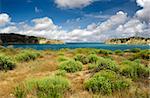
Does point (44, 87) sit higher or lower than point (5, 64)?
lower

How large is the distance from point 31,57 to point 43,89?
13.4m

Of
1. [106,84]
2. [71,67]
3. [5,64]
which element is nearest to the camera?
[106,84]

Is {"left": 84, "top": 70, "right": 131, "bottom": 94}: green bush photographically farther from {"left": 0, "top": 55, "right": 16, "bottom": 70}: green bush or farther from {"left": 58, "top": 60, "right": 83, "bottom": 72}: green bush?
{"left": 0, "top": 55, "right": 16, "bottom": 70}: green bush

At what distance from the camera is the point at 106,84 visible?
29.6ft

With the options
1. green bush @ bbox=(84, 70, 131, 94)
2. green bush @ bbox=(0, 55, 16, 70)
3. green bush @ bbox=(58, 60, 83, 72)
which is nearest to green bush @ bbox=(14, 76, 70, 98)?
green bush @ bbox=(84, 70, 131, 94)

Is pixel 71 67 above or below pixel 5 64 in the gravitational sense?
below

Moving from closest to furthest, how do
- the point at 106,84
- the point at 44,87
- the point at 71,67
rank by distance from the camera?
the point at 44,87 < the point at 106,84 < the point at 71,67

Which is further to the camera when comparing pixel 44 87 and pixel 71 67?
pixel 71 67

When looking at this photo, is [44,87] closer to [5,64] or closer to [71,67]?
[71,67]

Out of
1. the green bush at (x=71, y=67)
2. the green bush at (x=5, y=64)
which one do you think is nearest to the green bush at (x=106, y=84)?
the green bush at (x=71, y=67)

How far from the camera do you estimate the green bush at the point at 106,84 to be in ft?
29.2

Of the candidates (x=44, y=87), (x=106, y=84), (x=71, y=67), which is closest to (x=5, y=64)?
(x=71, y=67)

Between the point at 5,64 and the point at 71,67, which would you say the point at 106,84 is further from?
the point at 5,64

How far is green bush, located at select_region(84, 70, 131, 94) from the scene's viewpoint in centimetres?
890
